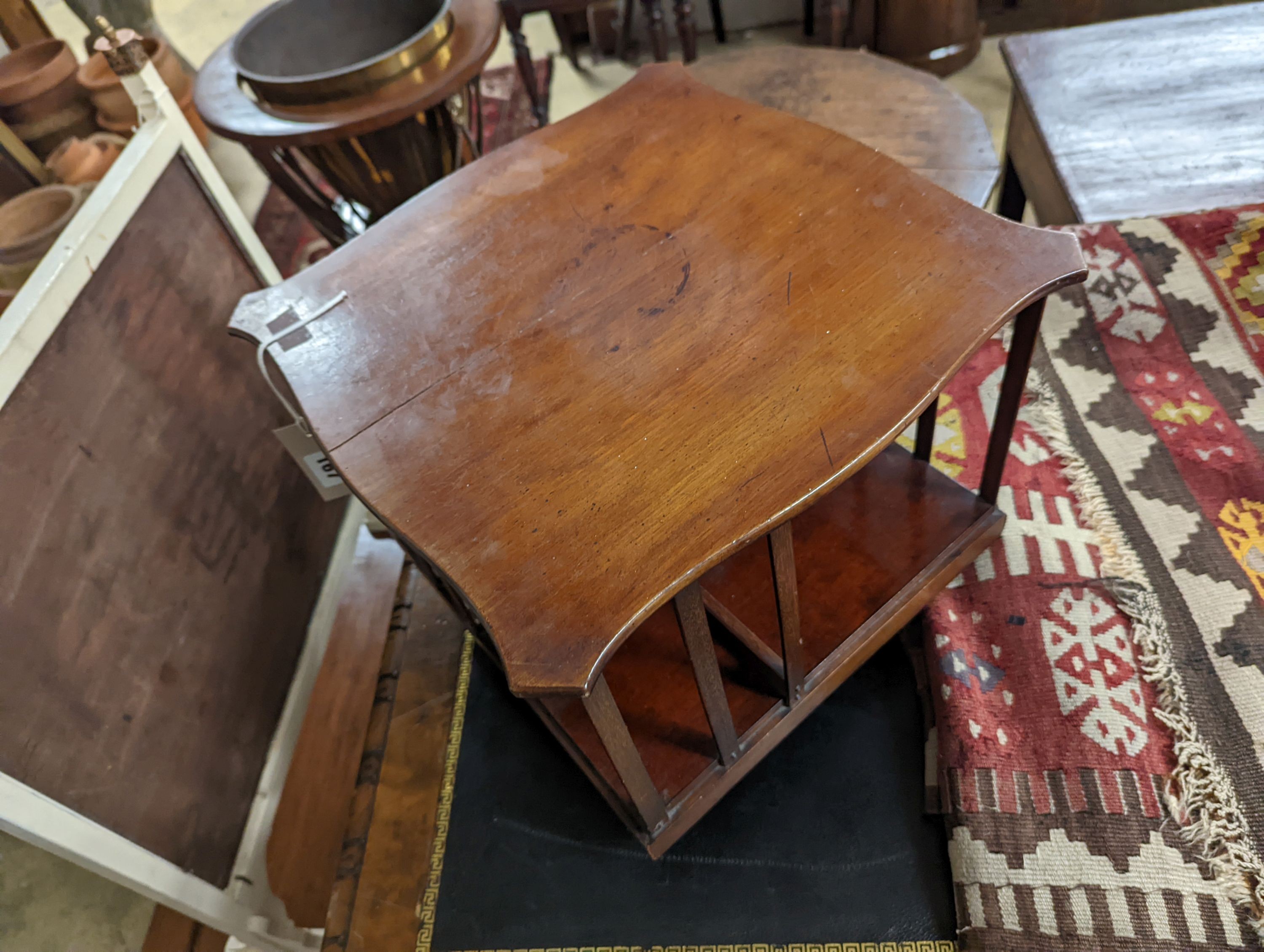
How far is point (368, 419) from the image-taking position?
2.65ft

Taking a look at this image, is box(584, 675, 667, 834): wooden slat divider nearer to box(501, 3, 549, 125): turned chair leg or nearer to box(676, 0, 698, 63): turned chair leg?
box(501, 3, 549, 125): turned chair leg

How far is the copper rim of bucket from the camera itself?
1.37m

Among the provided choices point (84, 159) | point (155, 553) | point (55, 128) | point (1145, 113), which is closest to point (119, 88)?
point (55, 128)

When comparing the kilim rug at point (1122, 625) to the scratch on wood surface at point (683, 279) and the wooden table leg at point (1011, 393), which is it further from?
the scratch on wood surface at point (683, 279)

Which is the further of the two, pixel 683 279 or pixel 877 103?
pixel 877 103

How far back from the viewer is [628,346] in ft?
2.70

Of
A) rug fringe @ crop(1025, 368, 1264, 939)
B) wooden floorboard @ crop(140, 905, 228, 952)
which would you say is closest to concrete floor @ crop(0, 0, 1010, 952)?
wooden floorboard @ crop(140, 905, 228, 952)

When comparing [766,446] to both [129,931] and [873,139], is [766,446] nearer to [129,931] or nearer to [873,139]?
[873,139]

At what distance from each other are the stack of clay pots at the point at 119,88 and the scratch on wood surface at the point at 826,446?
130cm

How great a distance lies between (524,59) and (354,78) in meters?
1.33

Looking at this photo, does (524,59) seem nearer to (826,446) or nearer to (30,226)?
(30,226)

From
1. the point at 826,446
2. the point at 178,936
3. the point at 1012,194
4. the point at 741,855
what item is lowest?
the point at 178,936

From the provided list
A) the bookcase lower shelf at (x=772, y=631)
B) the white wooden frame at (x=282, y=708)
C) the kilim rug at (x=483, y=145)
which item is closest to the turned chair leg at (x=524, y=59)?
the kilim rug at (x=483, y=145)

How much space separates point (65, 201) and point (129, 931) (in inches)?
45.5
